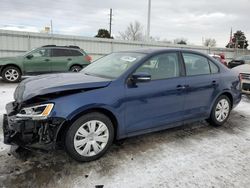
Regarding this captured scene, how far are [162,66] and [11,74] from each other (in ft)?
25.5

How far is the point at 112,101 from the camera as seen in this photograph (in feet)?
10.4

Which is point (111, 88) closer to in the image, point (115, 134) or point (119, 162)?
point (115, 134)

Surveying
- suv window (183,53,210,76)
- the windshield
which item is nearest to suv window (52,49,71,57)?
the windshield

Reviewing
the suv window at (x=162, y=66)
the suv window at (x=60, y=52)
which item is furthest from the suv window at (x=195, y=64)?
the suv window at (x=60, y=52)

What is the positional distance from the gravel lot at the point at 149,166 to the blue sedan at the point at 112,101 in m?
0.27

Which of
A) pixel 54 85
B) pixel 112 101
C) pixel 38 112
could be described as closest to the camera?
pixel 38 112

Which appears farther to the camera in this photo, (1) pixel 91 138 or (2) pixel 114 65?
(2) pixel 114 65

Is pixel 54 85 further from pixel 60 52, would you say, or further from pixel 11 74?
pixel 60 52

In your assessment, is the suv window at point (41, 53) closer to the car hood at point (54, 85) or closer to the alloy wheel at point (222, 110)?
the car hood at point (54, 85)

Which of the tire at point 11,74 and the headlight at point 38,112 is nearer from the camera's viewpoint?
the headlight at point 38,112

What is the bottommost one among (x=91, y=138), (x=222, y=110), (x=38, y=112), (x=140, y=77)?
(x=91, y=138)

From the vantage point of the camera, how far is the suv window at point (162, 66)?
3.63 metres

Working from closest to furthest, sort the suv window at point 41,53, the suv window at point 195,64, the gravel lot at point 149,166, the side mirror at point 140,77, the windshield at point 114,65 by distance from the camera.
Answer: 1. the gravel lot at point 149,166
2. the side mirror at point 140,77
3. the windshield at point 114,65
4. the suv window at point 195,64
5. the suv window at point 41,53

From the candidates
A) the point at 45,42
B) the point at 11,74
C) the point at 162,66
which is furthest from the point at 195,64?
the point at 45,42
